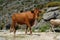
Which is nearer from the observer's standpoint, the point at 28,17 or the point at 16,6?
the point at 28,17

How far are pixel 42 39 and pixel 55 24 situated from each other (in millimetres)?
6724

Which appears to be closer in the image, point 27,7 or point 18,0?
point 27,7

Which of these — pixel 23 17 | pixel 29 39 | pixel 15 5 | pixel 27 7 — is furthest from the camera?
pixel 15 5

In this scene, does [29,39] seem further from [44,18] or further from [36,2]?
[36,2]

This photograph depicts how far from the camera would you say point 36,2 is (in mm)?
41469

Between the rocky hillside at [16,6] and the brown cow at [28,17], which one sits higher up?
the rocky hillside at [16,6]

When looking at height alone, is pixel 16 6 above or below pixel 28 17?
above

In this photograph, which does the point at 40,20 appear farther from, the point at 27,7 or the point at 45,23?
the point at 27,7

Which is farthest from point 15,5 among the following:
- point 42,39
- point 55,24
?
point 42,39

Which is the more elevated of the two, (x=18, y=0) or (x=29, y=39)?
(x=18, y=0)

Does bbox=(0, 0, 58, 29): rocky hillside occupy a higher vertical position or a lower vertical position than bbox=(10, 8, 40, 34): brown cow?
higher

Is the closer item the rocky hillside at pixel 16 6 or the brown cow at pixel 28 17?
the brown cow at pixel 28 17

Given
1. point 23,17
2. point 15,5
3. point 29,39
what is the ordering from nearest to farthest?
point 29,39, point 23,17, point 15,5

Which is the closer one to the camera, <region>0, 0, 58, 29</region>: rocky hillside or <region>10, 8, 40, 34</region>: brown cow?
<region>10, 8, 40, 34</region>: brown cow
